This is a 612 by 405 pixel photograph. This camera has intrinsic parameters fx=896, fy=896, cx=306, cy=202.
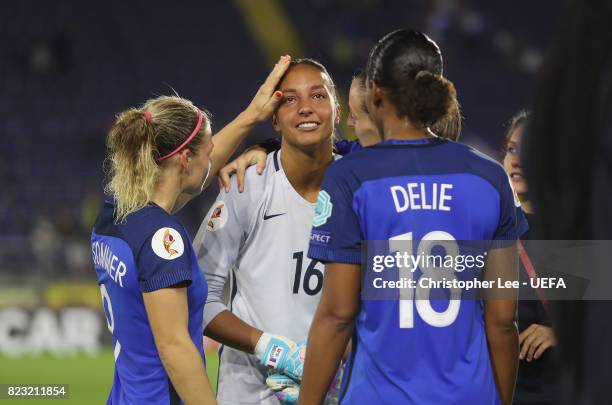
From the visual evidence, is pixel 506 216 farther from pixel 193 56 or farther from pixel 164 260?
pixel 193 56

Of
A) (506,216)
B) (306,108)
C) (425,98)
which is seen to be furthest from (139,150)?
(506,216)

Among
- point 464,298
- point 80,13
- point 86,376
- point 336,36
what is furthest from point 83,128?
point 464,298

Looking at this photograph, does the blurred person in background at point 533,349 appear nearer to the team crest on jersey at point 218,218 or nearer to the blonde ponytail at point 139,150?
the team crest on jersey at point 218,218

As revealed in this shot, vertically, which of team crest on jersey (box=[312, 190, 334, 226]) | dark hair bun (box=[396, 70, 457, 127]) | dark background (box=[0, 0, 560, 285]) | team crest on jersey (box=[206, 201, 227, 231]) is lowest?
team crest on jersey (box=[312, 190, 334, 226])

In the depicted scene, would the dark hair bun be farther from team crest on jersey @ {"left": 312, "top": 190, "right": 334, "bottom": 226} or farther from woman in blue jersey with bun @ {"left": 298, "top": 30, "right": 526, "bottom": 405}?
team crest on jersey @ {"left": 312, "top": 190, "right": 334, "bottom": 226}

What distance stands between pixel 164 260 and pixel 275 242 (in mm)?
898

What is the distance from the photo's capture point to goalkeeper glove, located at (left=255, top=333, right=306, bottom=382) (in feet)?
11.0

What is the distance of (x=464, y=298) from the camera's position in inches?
98.4

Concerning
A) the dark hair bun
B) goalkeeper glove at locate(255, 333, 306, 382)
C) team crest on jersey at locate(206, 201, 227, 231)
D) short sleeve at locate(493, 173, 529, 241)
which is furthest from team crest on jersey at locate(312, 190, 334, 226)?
team crest on jersey at locate(206, 201, 227, 231)

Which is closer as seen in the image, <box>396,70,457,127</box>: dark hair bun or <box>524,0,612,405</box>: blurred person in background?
<box>524,0,612,405</box>: blurred person in background

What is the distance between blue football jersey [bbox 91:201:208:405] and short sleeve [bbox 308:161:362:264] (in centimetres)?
62

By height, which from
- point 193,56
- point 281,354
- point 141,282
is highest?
point 193,56

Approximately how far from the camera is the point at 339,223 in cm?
245

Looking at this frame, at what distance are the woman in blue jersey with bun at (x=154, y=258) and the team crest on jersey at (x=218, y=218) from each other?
1.29 ft
